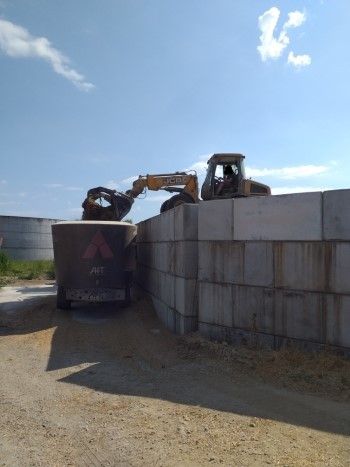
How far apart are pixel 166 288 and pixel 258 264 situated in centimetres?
301

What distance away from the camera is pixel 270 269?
6742 mm

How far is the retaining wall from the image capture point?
609 cm

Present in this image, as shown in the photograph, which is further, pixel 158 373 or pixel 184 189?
pixel 184 189

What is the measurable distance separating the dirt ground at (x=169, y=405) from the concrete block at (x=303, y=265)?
36.2 inches

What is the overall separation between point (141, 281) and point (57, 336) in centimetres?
479

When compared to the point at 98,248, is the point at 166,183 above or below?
above

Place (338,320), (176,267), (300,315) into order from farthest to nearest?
(176,267)
(300,315)
(338,320)

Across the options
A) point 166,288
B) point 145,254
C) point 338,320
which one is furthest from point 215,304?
point 145,254

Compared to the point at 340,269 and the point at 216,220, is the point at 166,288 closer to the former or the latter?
the point at 216,220

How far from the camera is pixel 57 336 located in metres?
8.89

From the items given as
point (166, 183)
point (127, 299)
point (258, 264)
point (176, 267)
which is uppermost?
point (166, 183)

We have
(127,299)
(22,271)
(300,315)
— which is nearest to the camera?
(300,315)

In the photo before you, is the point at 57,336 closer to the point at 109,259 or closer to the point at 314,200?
the point at 109,259

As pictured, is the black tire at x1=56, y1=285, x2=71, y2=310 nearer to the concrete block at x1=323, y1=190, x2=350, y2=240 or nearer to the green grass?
the concrete block at x1=323, y1=190, x2=350, y2=240
